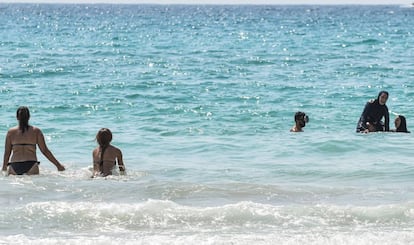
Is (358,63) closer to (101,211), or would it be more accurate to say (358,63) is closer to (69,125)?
(69,125)

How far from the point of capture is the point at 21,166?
468 inches

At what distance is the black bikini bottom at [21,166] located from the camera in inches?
467

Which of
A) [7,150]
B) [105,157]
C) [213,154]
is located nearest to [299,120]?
[213,154]

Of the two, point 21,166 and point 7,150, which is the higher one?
point 7,150

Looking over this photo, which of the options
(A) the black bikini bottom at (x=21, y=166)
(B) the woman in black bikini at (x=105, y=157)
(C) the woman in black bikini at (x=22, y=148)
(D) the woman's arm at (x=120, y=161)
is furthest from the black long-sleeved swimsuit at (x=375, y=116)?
(A) the black bikini bottom at (x=21, y=166)

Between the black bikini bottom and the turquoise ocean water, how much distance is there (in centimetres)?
18

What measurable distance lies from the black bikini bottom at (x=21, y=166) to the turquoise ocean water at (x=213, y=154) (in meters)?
0.18

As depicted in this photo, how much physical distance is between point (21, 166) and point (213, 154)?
3.81 metres

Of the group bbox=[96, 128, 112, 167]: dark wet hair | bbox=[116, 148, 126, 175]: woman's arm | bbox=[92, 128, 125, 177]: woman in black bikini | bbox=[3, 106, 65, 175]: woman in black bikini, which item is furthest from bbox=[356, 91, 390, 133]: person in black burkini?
bbox=[3, 106, 65, 175]: woman in black bikini

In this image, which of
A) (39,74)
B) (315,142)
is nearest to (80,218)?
(315,142)

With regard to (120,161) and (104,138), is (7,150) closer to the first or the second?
(104,138)

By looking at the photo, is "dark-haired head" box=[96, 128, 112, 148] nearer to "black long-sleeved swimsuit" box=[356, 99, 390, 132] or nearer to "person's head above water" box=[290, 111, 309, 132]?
"person's head above water" box=[290, 111, 309, 132]

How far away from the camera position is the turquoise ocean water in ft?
30.9

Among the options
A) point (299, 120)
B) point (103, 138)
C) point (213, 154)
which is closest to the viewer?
point (103, 138)
